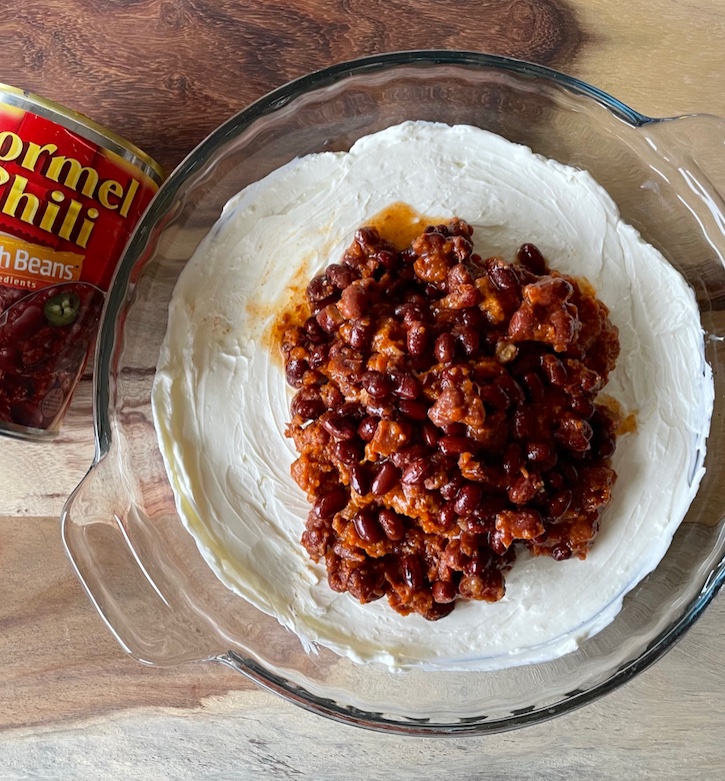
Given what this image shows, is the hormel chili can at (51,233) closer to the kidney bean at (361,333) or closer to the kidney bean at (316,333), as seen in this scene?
the kidney bean at (316,333)

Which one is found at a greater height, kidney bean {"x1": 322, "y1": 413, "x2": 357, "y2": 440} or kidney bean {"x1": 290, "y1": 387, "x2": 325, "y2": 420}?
kidney bean {"x1": 290, "y1": 387, "x2": 325, "y2": 420}

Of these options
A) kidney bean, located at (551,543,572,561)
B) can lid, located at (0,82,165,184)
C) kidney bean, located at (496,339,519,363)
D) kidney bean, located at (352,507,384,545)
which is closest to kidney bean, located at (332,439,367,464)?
kidney bean, located at (352,507,384,545)

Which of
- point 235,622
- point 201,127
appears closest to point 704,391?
point 235,622

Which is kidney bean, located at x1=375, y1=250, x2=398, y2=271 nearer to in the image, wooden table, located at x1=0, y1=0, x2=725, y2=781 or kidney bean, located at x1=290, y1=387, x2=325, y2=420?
kidney bean, located at x1=290, y1=387, x2=325, y2=420

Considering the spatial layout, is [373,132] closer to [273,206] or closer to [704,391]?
[273,206]

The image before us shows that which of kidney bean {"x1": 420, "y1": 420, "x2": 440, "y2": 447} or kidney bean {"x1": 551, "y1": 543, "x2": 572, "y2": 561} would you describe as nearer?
kidney bean {"x1": 420, "y1": 420, "x2": 440, "y2": 447}

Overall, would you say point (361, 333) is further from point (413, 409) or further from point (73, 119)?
point (73, 119)

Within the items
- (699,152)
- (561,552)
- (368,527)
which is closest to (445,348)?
(368,527)
